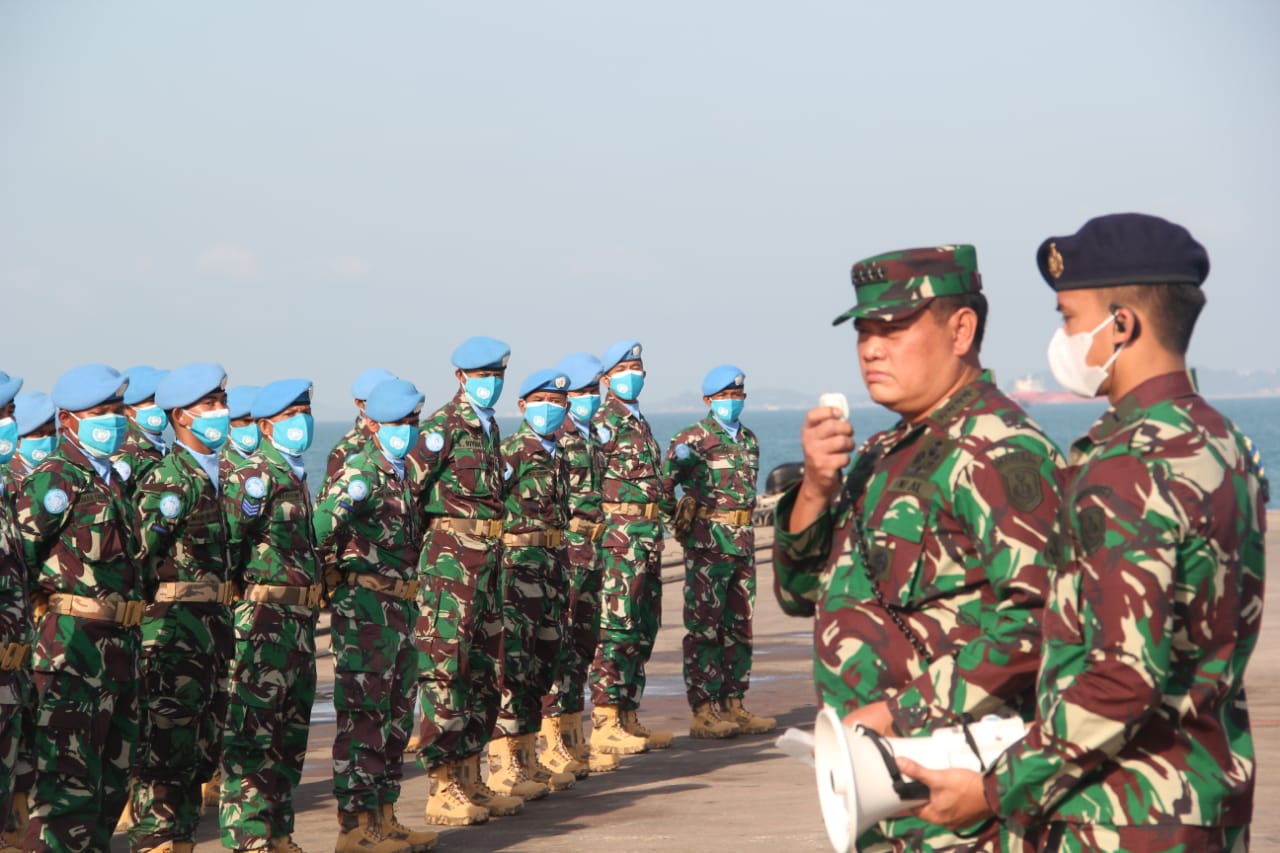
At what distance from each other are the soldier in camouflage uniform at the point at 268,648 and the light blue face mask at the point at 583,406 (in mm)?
3663

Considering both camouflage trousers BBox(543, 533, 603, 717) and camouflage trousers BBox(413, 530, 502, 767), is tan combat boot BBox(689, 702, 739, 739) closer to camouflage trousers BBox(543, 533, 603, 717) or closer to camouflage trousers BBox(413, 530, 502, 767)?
camouflage trousers BBox(543, 533, 603, 717)

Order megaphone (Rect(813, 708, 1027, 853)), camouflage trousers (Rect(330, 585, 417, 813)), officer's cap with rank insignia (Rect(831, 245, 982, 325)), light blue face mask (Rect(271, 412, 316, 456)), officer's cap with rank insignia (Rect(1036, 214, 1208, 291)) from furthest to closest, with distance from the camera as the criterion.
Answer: light blue face mask (Rect(271, 412, 316, 456))
camouflage trousers (Rect(330, 585, 417, 813))
officer's cap with rank insignia (Rect(831, 245, 982, 325))
officer's cap with rank insignia (Rect(1036, 214, 1208, 291))
megaphone (Rect(813, 708, 1027, 853))

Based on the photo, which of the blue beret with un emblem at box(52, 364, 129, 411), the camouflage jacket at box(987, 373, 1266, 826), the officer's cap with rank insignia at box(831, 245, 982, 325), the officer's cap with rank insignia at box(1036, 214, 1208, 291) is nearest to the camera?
the camouflage jacket at box(987, 373, 1266, 826)

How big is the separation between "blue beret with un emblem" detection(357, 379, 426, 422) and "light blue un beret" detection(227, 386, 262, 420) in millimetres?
612

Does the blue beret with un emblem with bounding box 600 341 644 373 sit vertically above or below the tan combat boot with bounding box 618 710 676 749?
above

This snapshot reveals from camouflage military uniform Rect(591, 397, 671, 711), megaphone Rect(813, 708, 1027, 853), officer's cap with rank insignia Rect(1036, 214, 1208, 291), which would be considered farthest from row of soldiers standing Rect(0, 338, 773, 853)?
officer's cap with rank insignia Rect(1036, 214, 1208, 291)

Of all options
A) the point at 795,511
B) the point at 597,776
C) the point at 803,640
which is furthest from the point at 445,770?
the point at 803,640

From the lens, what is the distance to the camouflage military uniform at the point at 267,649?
25.7 ft

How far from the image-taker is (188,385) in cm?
809

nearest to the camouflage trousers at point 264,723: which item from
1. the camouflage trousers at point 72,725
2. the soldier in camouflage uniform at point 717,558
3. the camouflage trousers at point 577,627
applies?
the camouflage trousers at point 72,725

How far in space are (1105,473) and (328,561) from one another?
5698 mm

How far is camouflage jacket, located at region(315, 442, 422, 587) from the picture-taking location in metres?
8.37

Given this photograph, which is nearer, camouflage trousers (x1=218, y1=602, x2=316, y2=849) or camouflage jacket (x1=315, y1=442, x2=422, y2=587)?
camouflage trousers (x1=218, y1=602, x2=316, y2=849)

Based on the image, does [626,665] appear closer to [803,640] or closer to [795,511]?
[803,640]
